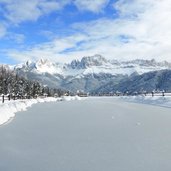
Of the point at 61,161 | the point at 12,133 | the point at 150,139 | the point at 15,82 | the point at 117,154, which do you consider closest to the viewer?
the point at 61,161

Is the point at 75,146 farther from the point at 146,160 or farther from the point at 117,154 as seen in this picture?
the point at 146,160

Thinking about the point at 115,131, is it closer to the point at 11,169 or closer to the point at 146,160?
the point at 146,160

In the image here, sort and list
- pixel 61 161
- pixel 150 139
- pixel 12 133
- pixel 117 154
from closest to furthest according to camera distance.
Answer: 1. pixel 61 161
2. pixel 117 154
3. pixel 150 139
4. pixel 12 133

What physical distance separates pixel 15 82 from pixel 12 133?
8687 cm

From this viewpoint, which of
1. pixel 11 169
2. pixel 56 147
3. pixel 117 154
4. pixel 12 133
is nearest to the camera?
pixel 11 169

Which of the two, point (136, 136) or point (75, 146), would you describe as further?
point (136, 136)

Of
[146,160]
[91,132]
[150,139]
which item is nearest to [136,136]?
[150,139]

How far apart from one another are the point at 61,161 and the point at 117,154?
1958mm

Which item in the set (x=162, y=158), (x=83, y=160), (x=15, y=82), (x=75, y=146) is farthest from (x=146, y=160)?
(x=15, y=82)

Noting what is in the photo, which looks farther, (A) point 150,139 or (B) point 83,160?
(A) point 150,139

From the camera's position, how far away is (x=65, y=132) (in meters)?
17.5

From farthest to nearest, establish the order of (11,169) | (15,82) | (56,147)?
1. (15,82)
2. (56,147)
3. (11,169)

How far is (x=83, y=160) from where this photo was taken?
10930 mm

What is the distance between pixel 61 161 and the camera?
10.8 m
